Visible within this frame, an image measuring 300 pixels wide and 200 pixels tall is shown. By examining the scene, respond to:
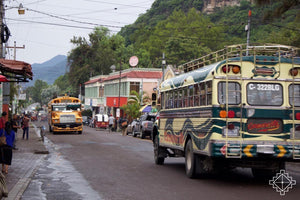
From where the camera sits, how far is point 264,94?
12.6 metres

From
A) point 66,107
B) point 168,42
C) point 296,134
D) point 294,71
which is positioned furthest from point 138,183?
point 168,42

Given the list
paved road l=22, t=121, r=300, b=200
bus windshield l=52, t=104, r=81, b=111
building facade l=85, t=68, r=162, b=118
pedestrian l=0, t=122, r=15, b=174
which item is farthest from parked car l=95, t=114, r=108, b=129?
pedestrian l=0, t=122, r=15, b=174

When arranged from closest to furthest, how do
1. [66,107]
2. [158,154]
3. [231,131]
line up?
[231,131] < [158,154] < [66,107]

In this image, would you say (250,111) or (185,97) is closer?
(250,111)

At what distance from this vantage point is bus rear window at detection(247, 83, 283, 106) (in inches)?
492

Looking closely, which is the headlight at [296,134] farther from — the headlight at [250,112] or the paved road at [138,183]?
the paved road at [138,183]

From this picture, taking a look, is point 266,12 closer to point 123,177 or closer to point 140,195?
point 123,177

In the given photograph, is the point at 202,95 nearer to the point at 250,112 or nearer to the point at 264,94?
the point at 250,112

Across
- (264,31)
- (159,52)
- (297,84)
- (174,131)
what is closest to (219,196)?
(297,84)

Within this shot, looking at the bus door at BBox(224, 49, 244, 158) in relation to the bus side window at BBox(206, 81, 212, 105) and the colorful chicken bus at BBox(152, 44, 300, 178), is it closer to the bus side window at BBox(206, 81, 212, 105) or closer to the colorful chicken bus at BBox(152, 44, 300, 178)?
the colorful chicken bus at BBox(152, 44, 300, 178)

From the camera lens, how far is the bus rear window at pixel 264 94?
492 inches

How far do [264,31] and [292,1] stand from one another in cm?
8093

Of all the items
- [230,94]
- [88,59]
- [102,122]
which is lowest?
[102,122]

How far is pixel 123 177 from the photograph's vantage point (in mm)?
14672
